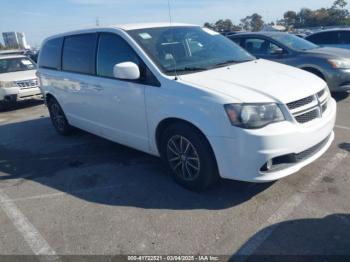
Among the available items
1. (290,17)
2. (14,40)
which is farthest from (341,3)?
(14,40)

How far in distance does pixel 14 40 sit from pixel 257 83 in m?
60.6

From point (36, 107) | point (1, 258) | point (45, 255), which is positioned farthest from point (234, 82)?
point (36, 107)

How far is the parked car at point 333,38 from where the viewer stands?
11.2 m

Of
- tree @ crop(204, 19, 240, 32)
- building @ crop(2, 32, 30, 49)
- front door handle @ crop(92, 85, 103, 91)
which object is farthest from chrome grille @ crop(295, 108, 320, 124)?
building @ crop(2, 32, 30, 49)

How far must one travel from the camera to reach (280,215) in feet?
10.9

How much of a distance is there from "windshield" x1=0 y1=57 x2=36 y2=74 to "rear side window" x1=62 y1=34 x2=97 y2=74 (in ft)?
21.2

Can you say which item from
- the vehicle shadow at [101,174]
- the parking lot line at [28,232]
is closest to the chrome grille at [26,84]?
the vehicle shadow at [101,174]

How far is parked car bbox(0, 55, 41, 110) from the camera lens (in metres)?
10.1

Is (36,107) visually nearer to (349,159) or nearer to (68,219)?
(68,219)

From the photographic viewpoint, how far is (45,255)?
305 cm

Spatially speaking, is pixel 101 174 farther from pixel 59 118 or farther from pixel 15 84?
pixel 15 84

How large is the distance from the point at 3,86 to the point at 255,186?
28.8ft

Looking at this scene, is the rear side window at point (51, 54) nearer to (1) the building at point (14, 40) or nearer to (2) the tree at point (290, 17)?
(1) the building at point (14, 40)

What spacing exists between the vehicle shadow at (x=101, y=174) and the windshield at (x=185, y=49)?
1378 millimetres
